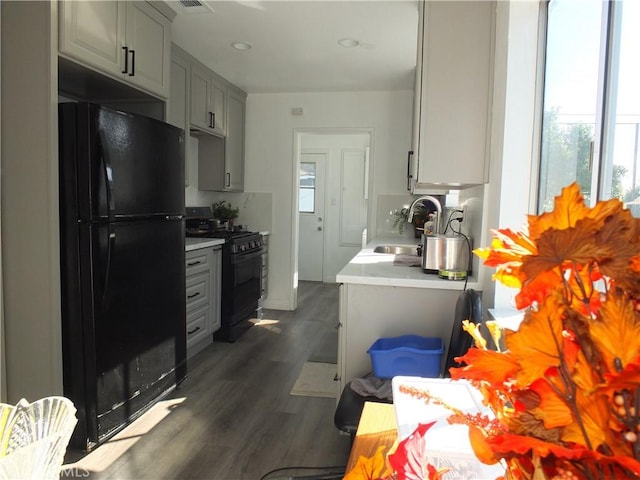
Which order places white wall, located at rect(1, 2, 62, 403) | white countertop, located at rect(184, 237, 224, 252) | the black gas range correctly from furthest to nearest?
the black gas range
white countertop, located at rect(184, 237, 224, 252)
white wall, located at rect(1, 2, 62, 403)

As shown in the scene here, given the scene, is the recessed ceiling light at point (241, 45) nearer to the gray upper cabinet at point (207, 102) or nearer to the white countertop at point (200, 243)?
the gray upper cabinet at point (207, 102)

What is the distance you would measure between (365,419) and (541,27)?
1.70 m

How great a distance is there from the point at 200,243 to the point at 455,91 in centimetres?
220

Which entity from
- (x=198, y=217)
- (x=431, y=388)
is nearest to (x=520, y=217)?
(x=431, y=388)

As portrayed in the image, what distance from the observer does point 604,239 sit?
1.00ft

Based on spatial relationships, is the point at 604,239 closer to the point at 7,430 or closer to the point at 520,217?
the point at 7,430

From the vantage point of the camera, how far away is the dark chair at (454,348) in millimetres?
1561

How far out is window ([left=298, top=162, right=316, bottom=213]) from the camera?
7.10 metres

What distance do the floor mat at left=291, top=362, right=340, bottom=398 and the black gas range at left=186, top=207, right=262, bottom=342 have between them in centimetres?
94

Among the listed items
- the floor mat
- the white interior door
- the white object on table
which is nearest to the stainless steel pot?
the floor mat

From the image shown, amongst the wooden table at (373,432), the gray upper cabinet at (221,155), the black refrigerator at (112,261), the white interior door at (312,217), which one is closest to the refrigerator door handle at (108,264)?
the black refrigerator at (112,261)

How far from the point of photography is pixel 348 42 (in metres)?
3.37

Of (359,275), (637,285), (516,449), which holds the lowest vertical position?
(359,275)

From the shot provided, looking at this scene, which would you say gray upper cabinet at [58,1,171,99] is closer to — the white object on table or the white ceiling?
the white ceiling
